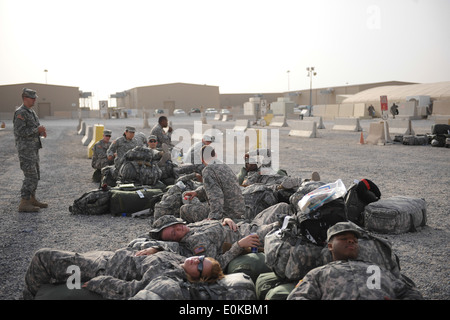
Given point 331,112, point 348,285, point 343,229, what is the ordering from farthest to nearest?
point 331,112 → point 343,229 → point 348,285

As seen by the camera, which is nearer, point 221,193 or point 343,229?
point 343,229

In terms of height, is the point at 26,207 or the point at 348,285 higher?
the point at 348,285

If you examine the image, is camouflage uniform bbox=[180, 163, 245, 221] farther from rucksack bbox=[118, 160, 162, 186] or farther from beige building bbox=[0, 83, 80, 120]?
beige building bbox=[0, 83, 80, 120]

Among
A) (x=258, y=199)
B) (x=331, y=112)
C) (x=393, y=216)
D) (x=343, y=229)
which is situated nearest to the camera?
(x=343, y=229)

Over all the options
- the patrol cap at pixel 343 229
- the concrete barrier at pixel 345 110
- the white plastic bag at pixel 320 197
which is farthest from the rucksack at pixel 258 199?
the concrete barrier at pixel 345 110

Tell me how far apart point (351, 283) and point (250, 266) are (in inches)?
51.4

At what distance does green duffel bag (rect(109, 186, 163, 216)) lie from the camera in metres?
6.54

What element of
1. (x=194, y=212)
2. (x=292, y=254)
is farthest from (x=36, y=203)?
(x=292, y=254)

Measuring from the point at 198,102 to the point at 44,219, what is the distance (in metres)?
73.0

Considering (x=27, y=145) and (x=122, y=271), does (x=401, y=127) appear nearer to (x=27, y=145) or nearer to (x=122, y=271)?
(x=27, y=145)

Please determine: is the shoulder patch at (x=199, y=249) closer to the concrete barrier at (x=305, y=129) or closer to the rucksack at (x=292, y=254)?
the rucksack at (x=292, y=254)

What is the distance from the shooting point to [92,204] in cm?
661

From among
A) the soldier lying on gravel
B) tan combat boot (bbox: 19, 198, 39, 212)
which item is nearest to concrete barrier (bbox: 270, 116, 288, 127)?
tan combat boot (bbox: 19, 198, 39, 212)

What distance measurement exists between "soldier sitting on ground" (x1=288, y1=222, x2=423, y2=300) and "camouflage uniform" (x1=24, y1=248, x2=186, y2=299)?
1.07m
